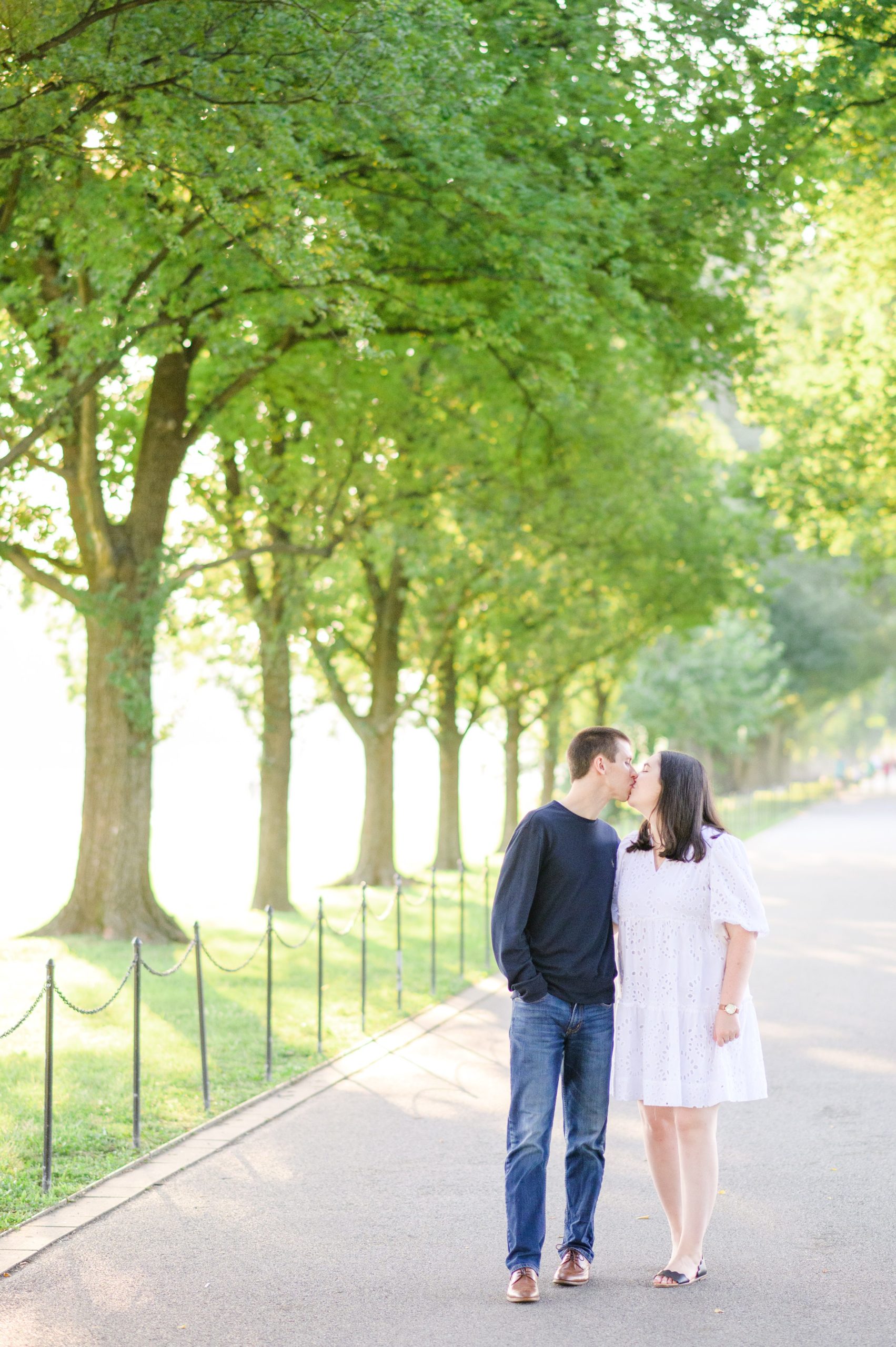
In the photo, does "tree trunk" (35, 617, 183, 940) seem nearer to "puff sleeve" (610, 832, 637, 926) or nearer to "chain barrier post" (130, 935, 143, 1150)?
"chain barrier post" (130, 935, 143, 1150)

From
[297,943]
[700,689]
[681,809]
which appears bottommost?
[297,943]

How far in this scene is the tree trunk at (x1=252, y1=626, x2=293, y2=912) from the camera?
2030cm

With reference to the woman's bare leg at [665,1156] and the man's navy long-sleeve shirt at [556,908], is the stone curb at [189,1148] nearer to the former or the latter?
the man's navy long-sleeve shirt at [556,908]

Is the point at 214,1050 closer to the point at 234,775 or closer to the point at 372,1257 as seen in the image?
the point at 372,1257

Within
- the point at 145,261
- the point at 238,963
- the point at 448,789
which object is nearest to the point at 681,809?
the point at 145,261

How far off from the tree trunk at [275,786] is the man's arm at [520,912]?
14.9 meters

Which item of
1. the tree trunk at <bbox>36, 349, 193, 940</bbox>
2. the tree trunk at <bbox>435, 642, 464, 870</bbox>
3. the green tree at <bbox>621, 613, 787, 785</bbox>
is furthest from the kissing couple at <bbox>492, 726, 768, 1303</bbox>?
the green tree at <bbox>621, 613, 787, 785</bbox>

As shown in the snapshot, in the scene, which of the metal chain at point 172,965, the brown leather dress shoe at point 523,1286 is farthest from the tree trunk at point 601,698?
the brown leather dress shoe at point 523,1286

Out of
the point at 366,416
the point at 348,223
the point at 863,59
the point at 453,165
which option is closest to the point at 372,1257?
the point at 348,223

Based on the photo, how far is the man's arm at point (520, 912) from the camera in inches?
202

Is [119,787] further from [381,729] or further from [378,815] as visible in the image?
[378,815]

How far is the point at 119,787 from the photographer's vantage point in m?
15.6

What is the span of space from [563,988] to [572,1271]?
103 cm

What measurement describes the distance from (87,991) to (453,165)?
23.8ft
